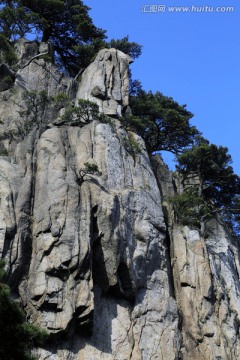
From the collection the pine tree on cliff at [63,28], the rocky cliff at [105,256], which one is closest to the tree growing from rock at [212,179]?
the rocky cliff at [105,256]

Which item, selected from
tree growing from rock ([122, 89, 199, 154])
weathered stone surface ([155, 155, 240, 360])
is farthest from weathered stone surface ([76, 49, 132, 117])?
weathered stone surface ([155, 155, 240, 360])

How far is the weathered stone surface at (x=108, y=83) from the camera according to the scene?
129 ft

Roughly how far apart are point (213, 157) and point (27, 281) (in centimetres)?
1743

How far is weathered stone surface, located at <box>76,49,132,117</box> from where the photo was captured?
3938 centimetres

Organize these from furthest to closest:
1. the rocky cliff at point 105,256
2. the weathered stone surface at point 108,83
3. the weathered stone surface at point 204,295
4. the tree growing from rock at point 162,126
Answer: the tree growing from rock at point 162,126 < the weathered stone surface at point 108,83 < the weathered stone surface at point 204,295 < the rocky cliff at point 105,256

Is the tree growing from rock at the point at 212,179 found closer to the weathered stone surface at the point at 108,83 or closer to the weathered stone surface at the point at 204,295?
the weathered stone surface at the point at 204,295

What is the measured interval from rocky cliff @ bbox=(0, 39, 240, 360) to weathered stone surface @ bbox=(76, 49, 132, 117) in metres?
2.73

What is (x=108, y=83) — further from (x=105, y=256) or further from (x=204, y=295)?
(x=204, y=295)

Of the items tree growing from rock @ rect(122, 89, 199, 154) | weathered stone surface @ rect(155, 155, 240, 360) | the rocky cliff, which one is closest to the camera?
the rocky cliff

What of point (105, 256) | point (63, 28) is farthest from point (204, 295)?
point (63, 28)

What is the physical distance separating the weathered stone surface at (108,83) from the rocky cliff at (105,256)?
273cm

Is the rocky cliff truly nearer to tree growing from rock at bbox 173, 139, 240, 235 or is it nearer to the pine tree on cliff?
tree growing from rock at bbox 173, 139, 240, 235

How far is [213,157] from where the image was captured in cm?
4059

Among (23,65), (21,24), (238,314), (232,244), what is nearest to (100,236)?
(238,314)
